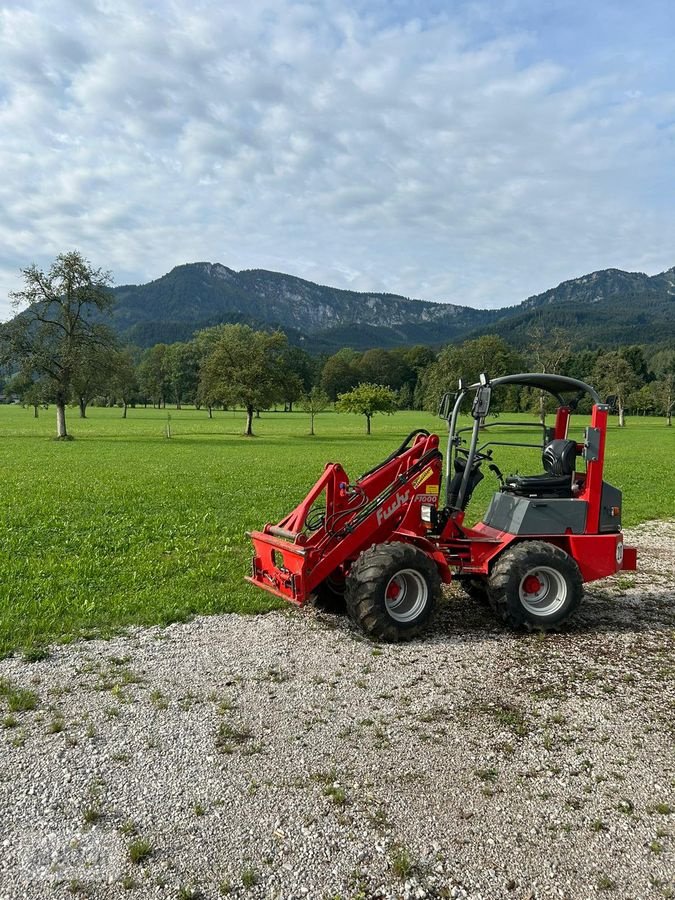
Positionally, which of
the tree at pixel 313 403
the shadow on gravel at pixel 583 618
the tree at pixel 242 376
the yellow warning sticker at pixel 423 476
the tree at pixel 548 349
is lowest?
the shadow on gravel at pixel 583 618

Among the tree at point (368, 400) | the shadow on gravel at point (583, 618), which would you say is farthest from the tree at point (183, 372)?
the shadow on gravel at point (583, 618)

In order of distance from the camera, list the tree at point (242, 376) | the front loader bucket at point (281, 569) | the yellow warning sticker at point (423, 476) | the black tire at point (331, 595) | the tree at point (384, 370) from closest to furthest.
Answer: the front loader bucket at point (281, 569), the yellow warning sticker at point (423, 476), the black tire at point (331, 595), the tree at point (242, 376), the tree at point (384, 370)

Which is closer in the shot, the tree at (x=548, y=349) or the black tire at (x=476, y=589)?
the black tire at (x=476, y=589)

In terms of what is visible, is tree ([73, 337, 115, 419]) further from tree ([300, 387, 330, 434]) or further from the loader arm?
the loader arm

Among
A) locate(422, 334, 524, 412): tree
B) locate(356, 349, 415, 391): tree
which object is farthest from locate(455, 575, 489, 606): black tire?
locate(356, 349, 415, 391): tree

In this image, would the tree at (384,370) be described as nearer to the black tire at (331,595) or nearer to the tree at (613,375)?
the tree at (613,375)

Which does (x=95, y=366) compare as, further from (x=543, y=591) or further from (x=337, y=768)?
(x=337, y=768)

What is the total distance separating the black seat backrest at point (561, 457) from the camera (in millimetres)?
7699

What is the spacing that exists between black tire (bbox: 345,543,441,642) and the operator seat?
167 cm

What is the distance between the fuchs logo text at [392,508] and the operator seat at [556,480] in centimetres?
144

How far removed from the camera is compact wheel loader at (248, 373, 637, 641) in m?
6.90

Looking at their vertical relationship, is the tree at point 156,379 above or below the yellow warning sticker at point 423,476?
above

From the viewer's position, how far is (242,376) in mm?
54688

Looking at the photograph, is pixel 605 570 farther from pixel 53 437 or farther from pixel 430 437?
pixel 53 437
